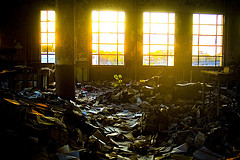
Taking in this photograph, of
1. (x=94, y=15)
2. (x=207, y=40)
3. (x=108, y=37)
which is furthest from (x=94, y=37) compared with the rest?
(x=207, y=40)

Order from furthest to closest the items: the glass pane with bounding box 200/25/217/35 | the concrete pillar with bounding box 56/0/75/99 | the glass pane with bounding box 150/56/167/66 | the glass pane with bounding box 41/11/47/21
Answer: the glass pane with bounding box 200/25/217/35 → the glass pane with bounding box 150/56/167/66 → the glass pane with bounding box 41/11/47/21 → the concrete pillar with bounding box 56/0/75/99

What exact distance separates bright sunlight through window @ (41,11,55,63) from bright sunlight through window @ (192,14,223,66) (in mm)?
6964

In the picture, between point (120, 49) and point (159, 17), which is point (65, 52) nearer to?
point (120, 49)

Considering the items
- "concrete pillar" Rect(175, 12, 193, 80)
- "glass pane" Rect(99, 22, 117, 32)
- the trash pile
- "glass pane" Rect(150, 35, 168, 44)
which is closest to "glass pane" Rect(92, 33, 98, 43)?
"glass pane" Rect(99, 22, 117, 32)

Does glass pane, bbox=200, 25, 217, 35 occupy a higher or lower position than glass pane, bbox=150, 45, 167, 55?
higher

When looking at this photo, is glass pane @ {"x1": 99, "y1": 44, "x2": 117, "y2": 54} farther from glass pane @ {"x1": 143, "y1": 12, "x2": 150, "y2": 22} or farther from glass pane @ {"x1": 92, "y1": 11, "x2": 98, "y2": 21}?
glass pane @ {"x1": 143, "y1": 12, "x2": 150, "y2": 22}

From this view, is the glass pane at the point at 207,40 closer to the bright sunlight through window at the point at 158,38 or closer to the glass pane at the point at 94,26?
the bright sunlight through window at the point at 158,38

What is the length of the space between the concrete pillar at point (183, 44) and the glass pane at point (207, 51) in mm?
622

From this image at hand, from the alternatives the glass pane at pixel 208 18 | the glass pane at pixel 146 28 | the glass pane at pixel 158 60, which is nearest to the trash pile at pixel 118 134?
the glass pane at pixel 158 60

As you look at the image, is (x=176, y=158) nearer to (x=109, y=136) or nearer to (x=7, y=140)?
(x=109, y=136)

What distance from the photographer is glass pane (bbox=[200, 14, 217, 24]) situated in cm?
1079

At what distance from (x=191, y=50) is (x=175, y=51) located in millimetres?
816

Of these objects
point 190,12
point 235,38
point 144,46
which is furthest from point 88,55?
point 235,38

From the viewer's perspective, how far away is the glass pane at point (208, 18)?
10788mm
